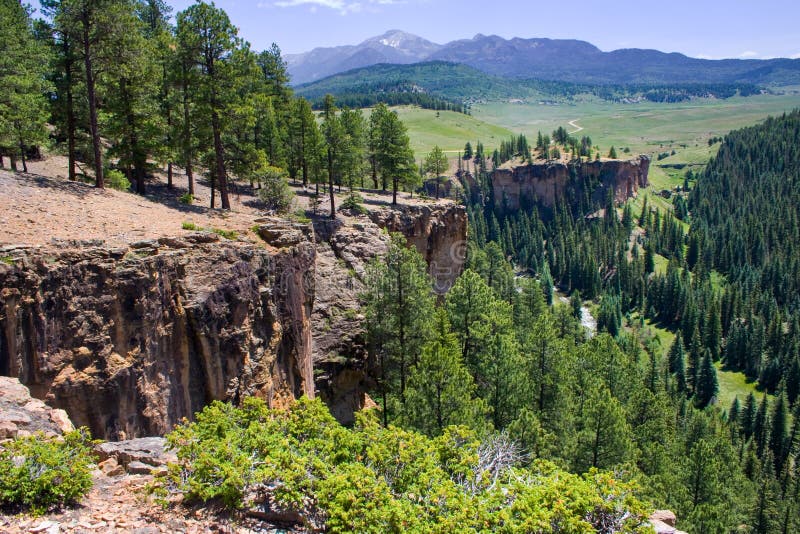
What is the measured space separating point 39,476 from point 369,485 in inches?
319

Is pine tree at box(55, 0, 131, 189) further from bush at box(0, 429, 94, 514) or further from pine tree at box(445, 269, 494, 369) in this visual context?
pine tree at box(445, 269, 494, 369)

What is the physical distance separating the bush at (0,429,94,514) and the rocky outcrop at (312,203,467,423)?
2219cm

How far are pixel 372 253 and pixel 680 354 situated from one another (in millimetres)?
98350

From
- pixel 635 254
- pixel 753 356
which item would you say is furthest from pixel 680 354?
pixel 635 254

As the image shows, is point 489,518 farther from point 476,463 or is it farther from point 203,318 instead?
point 203,318

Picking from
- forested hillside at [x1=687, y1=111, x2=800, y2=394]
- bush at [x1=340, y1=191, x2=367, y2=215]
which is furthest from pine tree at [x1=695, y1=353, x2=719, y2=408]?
bush at [x1=340, y1=191, x2=367, y2=215]

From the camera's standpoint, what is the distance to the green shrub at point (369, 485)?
1339 centimetres

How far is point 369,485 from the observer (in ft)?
45.7

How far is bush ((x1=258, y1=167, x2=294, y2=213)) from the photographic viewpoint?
41.5 meters

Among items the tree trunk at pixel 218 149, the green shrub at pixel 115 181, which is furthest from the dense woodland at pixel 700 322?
the green shrub at pixel 115 181

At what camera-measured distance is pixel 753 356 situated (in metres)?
117

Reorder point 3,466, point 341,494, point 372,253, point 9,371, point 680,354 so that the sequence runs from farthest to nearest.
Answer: point 680,354, point 372,253, point 9,371, point 341,494, point 3,466

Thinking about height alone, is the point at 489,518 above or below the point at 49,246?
below

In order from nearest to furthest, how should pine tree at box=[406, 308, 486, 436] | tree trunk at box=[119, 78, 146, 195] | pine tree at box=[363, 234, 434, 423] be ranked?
pine tree at box=[406, 308, 486, 436]
tree trunk at box=[119, 78, 146, 195]
pine tree at box=[363, 234, 434, 423]
